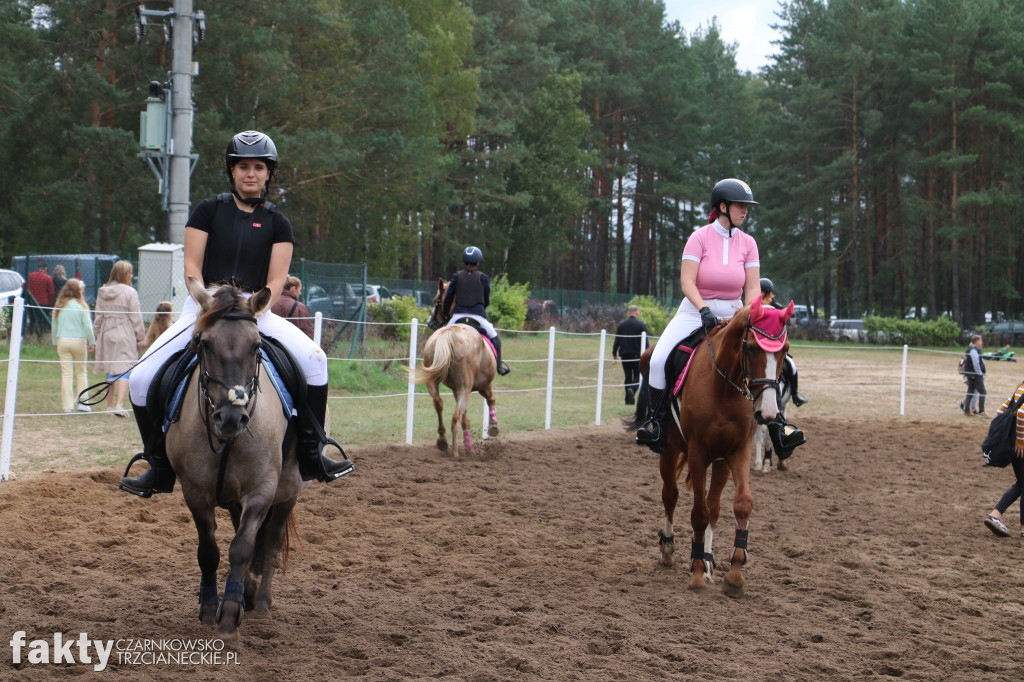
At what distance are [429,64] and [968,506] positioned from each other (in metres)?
32.7

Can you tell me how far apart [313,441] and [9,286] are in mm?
16953

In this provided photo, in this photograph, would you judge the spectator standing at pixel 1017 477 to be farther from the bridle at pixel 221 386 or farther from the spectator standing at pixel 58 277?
the spectator standing at pixel 58 277

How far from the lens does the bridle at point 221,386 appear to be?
399cm

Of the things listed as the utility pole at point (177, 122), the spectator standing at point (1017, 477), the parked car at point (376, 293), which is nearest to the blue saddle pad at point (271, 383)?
the spectator standing at point (1017, 477)

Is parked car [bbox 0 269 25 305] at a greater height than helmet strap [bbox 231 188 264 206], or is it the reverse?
helmet strap [bbox 231 188 264 206]

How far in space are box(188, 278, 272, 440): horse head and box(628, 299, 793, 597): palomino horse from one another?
301 centimetres

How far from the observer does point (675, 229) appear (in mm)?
62438

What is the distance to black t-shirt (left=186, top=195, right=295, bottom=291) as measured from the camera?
4727mm

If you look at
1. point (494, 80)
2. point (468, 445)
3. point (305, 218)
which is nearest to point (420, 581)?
point (468, 445)

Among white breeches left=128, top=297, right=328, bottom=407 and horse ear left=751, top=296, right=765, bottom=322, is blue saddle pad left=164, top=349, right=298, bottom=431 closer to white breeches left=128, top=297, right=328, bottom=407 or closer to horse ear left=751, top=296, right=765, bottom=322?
white breeches left=128, top=297, right=328, bottom=407

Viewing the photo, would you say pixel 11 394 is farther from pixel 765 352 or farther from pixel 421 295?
pixel 421 295

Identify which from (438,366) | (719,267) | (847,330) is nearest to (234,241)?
(719,267)

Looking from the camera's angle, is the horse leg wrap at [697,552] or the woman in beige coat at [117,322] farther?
the woman in beige coat at [117,322]

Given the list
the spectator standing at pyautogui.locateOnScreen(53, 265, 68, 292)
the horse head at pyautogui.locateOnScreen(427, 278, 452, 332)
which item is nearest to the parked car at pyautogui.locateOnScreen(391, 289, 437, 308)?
the spectator standing at pyautogui.locateOnScreen(53, 265, 68, 292)
